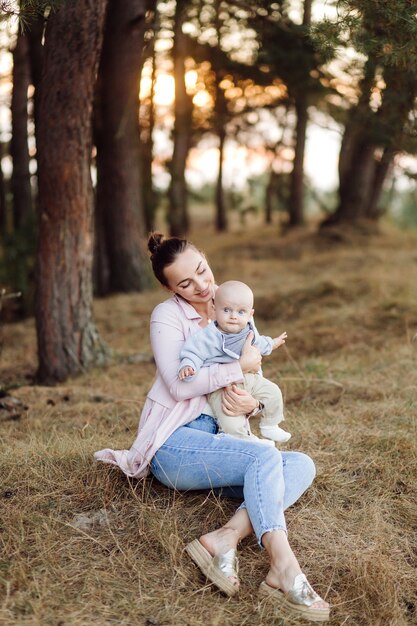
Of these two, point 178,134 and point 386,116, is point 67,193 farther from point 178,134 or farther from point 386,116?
point 178,134

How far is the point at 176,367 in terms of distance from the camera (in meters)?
3.25

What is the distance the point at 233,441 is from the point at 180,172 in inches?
414

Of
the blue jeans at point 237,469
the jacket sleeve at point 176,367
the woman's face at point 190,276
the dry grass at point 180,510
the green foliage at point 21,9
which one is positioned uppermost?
the green foliage at point 21,9

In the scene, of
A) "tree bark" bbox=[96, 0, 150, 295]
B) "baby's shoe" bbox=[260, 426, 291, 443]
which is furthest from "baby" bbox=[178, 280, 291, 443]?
"tree bark" bbox=[96, 0, 150, 295]

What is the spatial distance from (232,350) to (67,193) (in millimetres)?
3191

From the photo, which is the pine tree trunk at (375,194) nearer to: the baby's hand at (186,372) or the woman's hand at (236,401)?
the woman's hand at (236,401)

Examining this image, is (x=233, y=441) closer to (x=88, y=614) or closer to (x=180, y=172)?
(x=88, y=614)

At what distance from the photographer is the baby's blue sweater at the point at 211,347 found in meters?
3.21

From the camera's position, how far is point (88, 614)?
277 centimetres

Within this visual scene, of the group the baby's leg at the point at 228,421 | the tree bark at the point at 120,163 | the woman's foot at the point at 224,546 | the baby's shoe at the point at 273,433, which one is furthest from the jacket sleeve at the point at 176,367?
the tree bark at the point at 120,163

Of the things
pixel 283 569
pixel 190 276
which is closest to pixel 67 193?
pixel 190 276

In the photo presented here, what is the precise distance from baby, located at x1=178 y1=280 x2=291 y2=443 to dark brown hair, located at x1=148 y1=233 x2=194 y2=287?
0.30m

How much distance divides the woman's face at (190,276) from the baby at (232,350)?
0.59 feet

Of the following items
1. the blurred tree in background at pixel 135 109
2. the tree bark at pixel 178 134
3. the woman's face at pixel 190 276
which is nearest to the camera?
the woman's face at pixel 190 276
